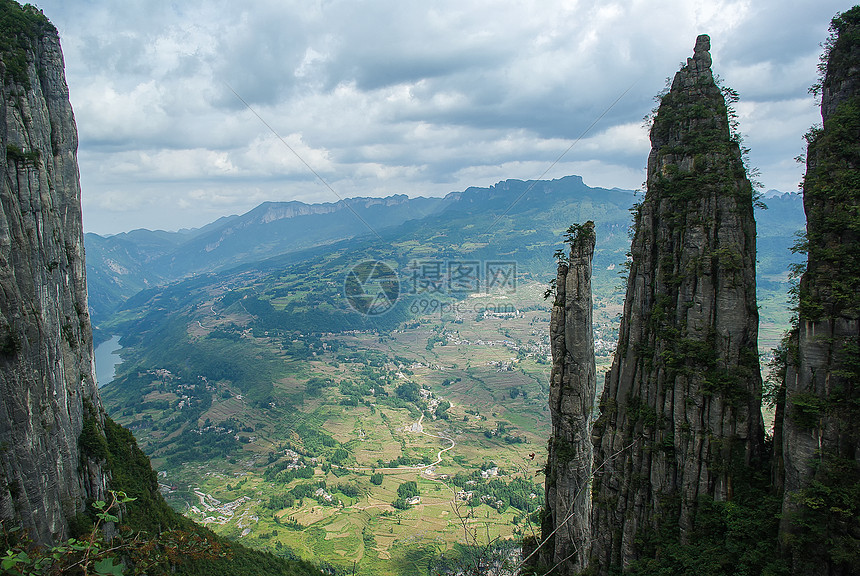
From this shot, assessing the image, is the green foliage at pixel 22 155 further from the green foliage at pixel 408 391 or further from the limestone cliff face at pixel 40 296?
the green foliage at pixel 408 391

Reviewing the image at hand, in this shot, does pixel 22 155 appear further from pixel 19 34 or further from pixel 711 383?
pixel 711 383

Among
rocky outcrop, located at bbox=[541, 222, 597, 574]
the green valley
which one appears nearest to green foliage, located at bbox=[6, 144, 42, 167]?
rocky outcrop, located at bbox=[541, 222, 597, 574]

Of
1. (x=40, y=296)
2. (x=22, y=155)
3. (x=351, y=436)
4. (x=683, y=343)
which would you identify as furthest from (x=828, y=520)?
(x=351, y=436)

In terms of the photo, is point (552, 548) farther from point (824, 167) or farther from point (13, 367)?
point (13, 367)

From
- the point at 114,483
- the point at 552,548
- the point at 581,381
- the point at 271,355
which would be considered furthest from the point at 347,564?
the point at 271,355

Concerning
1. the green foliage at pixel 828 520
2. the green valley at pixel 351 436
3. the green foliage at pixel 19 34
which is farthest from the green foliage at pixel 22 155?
the green foliage at pixel 828 520

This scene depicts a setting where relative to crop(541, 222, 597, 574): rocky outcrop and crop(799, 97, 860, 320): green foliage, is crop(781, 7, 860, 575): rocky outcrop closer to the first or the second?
crop(799, 97, 860, 320): green foliage

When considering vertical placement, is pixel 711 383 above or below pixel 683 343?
below
